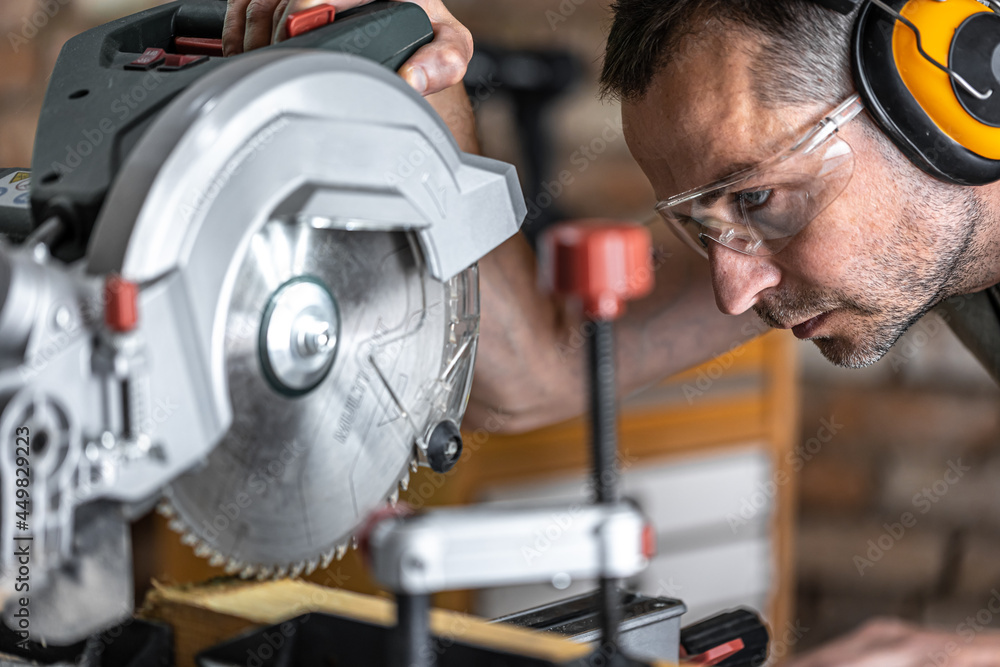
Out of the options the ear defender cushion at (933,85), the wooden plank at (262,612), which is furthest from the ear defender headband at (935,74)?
the wooden plank at (262,612)

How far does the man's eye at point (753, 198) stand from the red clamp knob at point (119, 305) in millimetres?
749

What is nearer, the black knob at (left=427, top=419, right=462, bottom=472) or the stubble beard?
the black knob at (left=427, top=419, right=462, bottom=472)

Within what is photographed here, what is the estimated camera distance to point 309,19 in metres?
0.82

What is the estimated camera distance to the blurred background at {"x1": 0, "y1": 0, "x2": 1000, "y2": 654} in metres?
2.28

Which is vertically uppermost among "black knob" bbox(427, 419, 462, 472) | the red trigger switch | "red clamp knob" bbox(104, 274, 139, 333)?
the red trigger switch

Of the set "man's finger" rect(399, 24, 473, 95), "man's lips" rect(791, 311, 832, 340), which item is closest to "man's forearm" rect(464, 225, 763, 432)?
"man's lips" rect(791, 311, 832, 340)

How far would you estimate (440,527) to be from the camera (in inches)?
21.6

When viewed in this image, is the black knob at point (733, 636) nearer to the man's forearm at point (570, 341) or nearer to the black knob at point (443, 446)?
the black knob at point (443, 446)

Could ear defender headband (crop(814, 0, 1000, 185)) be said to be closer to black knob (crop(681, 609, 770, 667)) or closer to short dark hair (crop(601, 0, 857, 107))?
short dark hair (crop(601, 0, 857, 107))

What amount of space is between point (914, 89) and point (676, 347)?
74 centimetres

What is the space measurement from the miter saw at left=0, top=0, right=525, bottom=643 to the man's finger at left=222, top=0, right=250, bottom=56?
0.33 feet

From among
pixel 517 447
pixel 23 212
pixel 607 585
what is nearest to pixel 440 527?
pixel 607 585

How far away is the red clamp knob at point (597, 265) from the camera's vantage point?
552 mm

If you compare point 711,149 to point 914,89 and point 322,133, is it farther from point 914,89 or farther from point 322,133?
point 322,133
